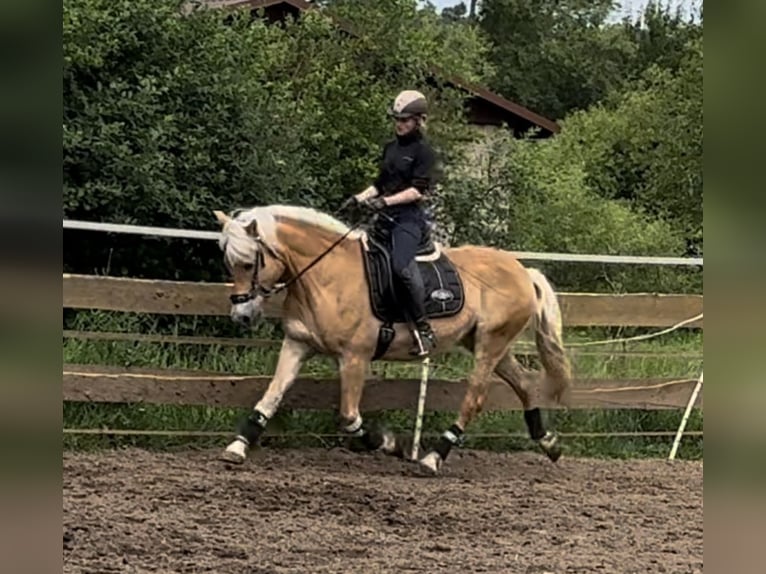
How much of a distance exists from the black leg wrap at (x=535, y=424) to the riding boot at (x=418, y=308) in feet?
2.71

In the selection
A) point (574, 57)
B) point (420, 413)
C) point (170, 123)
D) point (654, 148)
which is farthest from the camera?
point (574, 57)

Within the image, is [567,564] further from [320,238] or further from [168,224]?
[168,224]

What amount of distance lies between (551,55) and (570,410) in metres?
24.3

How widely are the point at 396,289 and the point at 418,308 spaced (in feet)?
0.46

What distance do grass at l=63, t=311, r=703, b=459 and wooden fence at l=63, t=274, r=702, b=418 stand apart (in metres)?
0.15

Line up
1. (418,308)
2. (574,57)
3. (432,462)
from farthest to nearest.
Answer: (574,57) → (432,462) → (418,308)

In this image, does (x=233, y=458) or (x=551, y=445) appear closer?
(x=233, y=458)

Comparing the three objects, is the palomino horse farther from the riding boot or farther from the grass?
the grass

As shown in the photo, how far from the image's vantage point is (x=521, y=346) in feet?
20.8

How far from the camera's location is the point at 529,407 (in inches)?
216

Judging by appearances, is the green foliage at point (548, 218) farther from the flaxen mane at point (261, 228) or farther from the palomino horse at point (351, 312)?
the flaxen mane at point (261, 228)

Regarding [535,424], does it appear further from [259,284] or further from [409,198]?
[259,284]

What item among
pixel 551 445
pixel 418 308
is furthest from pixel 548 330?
pixel 418 308

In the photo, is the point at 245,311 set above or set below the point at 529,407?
above
